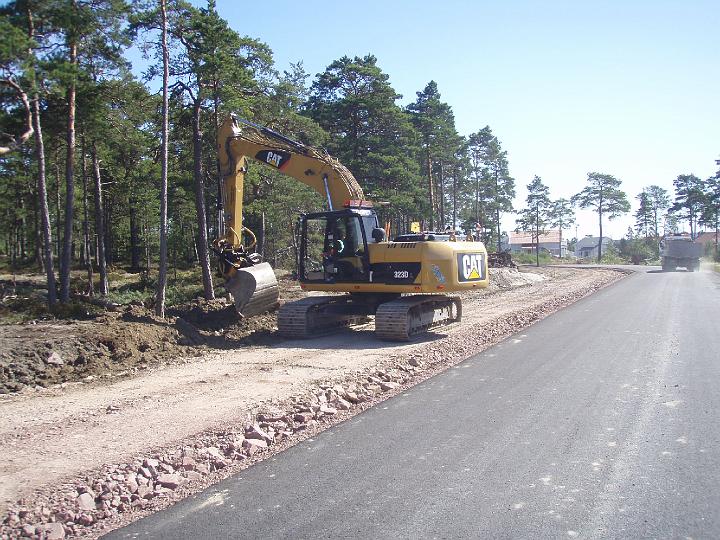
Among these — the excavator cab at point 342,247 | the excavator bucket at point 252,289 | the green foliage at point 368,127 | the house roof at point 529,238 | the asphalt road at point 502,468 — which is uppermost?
the green foliage at point 368,127

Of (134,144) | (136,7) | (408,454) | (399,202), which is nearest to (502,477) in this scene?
(408,454)

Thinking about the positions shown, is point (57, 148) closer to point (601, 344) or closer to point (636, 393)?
point (601, 344)

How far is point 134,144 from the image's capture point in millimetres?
20500

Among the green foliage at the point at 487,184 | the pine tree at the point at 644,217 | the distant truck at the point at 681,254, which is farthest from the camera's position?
the pine tree at the point at 644,217

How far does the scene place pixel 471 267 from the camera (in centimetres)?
1341

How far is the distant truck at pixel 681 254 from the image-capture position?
44.8m

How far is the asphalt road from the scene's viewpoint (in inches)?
167

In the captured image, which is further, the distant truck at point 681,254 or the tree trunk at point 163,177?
the distant truck at point 681,254

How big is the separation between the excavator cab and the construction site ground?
1.45 metres

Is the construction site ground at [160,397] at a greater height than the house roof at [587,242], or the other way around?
the house roof at [587,242]

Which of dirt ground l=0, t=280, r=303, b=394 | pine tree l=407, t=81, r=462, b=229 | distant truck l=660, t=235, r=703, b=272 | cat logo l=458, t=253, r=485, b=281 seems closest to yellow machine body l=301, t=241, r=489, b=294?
cat logo l=458, t=253, r=485, b=281

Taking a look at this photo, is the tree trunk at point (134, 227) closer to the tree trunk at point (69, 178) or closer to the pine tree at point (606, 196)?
the tree trunk at point (69, 178)

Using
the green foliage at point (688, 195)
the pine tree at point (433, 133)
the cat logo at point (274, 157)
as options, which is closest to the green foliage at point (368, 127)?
the pine tree at point (433, 133)

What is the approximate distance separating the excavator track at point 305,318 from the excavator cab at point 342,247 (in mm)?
585
